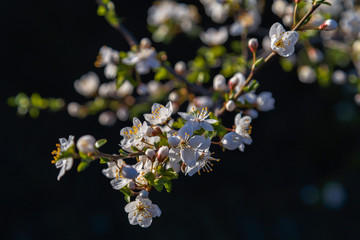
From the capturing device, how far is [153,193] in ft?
10.6

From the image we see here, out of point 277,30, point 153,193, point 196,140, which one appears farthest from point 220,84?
point 153,193

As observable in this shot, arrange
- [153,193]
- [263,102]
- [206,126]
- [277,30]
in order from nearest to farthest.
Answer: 1. [206,126]
2. [277,30]
3. [263,102]
4. [153,193]

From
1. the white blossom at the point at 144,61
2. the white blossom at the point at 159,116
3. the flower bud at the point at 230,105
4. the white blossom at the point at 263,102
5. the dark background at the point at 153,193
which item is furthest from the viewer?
the dark background at the point at 153,193

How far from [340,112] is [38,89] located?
336 centimetres

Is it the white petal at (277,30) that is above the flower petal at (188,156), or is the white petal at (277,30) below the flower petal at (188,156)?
above

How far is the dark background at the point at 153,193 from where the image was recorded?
3271 millimetres

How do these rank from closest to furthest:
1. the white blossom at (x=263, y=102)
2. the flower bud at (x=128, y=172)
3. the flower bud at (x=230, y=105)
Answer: the flower bud at (x=128, y=172) → the flower bud at (x=230, y=105) → the white blossom at (x=263, y=102)

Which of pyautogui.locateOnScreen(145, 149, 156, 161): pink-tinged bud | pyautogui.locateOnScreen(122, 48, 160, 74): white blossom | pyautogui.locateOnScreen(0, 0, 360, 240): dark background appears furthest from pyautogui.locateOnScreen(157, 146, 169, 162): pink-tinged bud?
pyautogui.locateOnScreen(0, 0, 360, 240): dark background

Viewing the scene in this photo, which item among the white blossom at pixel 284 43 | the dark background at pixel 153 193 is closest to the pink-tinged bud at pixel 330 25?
the white blossom at pixel 284 43

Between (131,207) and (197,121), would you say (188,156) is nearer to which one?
(197,121)

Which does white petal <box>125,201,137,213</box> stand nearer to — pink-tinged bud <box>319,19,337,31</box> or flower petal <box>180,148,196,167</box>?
flower petal <box>180,148,196,167</box>

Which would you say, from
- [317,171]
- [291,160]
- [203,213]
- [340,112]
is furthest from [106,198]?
[340,112]

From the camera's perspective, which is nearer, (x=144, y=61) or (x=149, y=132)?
(x=149, y=132)

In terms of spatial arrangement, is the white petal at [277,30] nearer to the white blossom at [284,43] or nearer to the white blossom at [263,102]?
the white blossom at [284,43]
